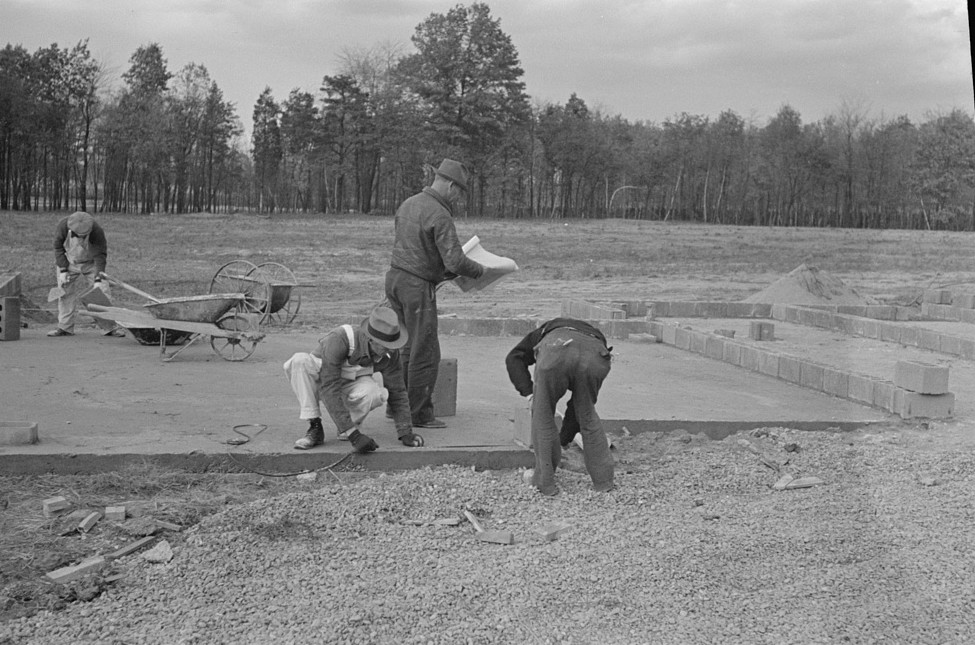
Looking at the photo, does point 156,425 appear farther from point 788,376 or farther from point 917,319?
point 917,319

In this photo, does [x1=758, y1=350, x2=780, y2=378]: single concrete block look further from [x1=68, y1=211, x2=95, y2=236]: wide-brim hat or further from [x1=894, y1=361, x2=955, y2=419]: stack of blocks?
[x1=68, y1=211, x2=95, y2=236]: wide-brim hat

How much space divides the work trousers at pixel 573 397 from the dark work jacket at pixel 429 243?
124 centimetres

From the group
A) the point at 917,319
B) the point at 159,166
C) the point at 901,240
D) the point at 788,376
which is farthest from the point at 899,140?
the point at 788,376

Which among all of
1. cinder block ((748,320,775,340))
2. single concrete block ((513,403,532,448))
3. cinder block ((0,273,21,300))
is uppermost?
cinder block ((0,273,21,300))

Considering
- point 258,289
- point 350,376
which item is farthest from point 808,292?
point 350,376

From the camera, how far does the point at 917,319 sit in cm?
1678

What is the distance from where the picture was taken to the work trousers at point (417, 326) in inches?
282

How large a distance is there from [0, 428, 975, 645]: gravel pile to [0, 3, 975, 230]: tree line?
13.2m

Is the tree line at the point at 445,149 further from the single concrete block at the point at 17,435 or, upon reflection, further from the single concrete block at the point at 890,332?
the single concrete block at the point at 17,435

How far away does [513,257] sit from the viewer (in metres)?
27.8

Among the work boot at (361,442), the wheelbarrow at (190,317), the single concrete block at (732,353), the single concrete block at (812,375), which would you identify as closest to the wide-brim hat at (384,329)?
the work boot at (361,442)

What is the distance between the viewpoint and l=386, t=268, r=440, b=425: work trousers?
7.16m

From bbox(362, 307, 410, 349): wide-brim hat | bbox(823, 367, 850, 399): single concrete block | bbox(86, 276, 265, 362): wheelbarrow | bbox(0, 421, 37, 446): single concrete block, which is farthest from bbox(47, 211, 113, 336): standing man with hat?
bbox(823, 367, 850, 399): single concrete block

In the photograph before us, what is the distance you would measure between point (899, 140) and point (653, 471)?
63.1 m
